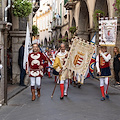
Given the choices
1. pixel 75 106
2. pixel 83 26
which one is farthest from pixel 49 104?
pixel 83 26

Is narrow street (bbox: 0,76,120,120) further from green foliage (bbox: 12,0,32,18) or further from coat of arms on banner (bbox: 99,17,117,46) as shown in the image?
green foliage (bbox: 12,0,32,18)

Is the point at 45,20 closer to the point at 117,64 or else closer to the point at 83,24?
the point at 83,24

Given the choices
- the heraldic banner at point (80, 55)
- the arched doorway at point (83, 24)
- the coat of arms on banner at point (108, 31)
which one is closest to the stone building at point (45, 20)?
the arched doorway at point (83, 24)

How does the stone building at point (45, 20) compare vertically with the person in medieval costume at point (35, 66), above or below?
above

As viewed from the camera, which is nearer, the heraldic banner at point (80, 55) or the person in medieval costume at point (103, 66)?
the person in medieval costume at point (103, 66)

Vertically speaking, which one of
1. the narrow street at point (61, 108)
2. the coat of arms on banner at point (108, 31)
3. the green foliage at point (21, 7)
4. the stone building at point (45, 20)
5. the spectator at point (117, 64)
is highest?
the stone building at point (45, 20)

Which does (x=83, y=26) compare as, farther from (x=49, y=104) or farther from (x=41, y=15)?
(x=41, y=15)

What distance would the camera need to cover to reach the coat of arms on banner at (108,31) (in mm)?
12350

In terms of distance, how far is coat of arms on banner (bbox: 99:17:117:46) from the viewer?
12.4 m

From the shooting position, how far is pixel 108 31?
41.0 ft

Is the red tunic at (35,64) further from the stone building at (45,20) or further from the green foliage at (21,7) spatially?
the stone building at (45,20)

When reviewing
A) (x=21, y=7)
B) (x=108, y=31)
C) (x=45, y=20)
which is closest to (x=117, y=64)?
(x=108, y=31)

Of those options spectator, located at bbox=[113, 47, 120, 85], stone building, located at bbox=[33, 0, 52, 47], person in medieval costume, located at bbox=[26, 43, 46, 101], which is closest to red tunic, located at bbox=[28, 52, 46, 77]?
person in medieval costume, located at bbox=[26, 43, 46, 101]

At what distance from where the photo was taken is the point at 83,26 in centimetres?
2408
